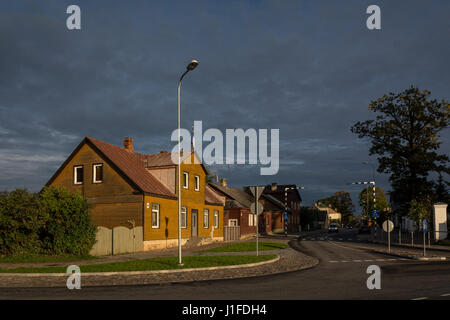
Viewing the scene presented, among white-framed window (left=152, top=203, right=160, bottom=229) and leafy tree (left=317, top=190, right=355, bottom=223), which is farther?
leafy tree (left=317, top=190, right=355, bottom=223)

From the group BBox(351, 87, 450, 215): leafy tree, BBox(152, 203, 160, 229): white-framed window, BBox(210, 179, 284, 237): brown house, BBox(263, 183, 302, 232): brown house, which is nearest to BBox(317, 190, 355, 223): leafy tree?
BBox(263, 183, 302, 232): brown house

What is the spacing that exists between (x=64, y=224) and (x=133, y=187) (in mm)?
6311

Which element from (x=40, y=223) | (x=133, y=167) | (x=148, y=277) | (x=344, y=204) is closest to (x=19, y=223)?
(x=40, y=223)

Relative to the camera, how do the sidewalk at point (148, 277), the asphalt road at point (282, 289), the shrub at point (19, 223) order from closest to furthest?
the asphalt road at point (282, 289), the sidewalk at point (148, 277), the shrub at point (19, 223)

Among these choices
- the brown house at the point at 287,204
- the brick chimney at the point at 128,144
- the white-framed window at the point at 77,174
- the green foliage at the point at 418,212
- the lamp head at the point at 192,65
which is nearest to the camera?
the lamp head at the point at 192,65

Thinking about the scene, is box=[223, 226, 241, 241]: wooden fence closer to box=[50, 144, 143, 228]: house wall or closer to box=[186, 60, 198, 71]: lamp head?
box=[50, 144, 143, 228]: house wall

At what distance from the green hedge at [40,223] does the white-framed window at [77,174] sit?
25.2 ft

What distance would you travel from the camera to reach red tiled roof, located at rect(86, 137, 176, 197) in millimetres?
28598

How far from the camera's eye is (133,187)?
28.0 metres

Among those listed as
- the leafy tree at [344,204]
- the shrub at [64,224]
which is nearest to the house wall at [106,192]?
the shrub at [64,224]

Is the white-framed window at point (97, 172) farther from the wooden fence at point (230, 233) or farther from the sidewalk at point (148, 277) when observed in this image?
the wooden fence at point (230, 233)

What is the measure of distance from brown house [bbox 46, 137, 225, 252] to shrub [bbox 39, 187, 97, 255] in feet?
8.28

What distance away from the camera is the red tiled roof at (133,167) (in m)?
28.6
